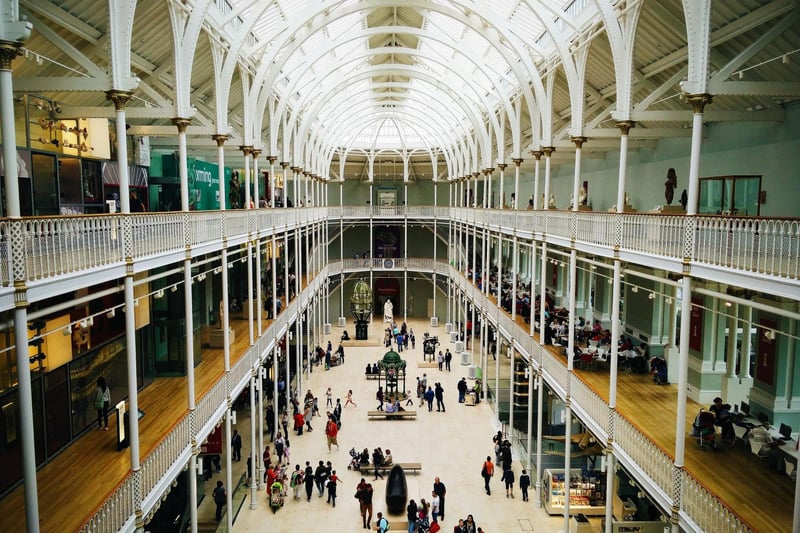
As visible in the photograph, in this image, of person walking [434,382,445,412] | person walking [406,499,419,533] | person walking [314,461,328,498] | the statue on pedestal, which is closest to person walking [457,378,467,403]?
person walking [434,382,445,412]

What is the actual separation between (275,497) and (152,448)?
789 centimetres

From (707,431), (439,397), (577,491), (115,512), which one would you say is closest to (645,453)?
(707,431)

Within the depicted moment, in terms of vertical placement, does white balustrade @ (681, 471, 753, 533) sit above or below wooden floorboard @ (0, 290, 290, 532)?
above

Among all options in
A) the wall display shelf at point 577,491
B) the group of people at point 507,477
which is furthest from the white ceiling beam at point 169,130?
the wall display shelf at point 577,491

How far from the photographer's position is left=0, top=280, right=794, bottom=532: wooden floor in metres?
8.79

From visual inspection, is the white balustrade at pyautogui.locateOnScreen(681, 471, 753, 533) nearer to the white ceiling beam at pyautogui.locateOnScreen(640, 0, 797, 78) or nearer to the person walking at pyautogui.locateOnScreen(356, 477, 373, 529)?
the white ceiling beam at pyautogui.locateOnScreen(640, 0, 797, 78)

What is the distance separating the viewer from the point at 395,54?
30.0 metres

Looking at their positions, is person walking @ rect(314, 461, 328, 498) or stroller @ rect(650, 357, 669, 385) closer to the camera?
stroller @ rect(650, 357, 669, 385)

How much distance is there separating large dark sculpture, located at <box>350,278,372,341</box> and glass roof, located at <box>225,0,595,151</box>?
33.1ft

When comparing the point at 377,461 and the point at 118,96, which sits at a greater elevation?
the point at 118,96

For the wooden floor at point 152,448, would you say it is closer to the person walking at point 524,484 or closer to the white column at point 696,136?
the person walking at point 524,484

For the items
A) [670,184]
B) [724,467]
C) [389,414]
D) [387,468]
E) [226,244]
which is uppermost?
[670,184]

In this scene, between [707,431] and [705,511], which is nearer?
[705,511]

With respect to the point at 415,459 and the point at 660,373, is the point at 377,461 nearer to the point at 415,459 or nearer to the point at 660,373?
the point at 415,459
